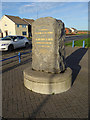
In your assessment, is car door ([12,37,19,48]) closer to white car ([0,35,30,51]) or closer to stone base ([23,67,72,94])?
white car ([0,35,30,51])

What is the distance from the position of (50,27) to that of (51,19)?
0.30m

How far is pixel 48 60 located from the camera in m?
4.74

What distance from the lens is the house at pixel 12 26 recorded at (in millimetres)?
37656

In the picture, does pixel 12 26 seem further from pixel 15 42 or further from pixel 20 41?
pixel 15 42

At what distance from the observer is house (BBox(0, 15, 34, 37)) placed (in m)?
37.7

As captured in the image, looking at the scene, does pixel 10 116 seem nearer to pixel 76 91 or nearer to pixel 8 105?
pixel 8 105

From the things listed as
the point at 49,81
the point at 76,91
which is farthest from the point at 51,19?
the point at 76,91

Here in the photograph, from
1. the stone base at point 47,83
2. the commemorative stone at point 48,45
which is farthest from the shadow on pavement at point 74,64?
the commemorative stone at point 48,45

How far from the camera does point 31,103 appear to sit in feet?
12.3

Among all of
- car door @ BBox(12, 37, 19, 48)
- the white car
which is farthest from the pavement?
car door @ BBox(12, 37, 19, 48)

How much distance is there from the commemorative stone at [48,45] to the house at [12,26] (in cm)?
3497

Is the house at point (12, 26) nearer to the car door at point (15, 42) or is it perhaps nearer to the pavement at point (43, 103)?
the car door at point (15, 42)

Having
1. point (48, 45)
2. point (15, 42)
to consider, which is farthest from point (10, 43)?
point (48, 45)

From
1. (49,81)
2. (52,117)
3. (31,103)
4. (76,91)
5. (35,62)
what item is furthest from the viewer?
(35,62)
